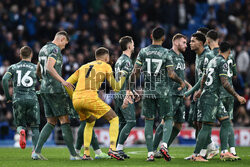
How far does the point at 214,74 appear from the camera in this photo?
10812mm

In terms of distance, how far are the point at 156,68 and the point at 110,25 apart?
464 inches

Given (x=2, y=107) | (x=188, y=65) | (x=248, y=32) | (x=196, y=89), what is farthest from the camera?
(x=248, y=32)

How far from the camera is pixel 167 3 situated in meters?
23.7

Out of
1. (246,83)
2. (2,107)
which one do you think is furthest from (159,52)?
(246,83)

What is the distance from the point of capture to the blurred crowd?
19.9 meters

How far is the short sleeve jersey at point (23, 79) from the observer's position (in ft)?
39.3

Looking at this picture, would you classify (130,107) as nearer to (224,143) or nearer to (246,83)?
(224,143)

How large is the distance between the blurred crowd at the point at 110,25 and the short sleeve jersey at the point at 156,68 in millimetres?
7033

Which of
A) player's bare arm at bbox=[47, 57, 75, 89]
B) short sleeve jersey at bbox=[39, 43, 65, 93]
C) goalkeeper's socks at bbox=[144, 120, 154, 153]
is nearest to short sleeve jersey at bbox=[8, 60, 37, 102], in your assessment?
short sleeve jersey at bbox=[39, 43, 65, 93]

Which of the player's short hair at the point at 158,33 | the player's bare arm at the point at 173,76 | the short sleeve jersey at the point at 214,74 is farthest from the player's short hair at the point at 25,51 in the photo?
the short sleeve jersey at the point at 214,74

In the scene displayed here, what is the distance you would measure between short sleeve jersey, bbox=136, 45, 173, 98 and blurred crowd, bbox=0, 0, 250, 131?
7.03 meters

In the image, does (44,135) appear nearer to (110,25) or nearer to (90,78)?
(90,78)

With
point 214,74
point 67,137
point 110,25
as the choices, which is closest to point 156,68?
point 214,74

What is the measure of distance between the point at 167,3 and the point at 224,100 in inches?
502
